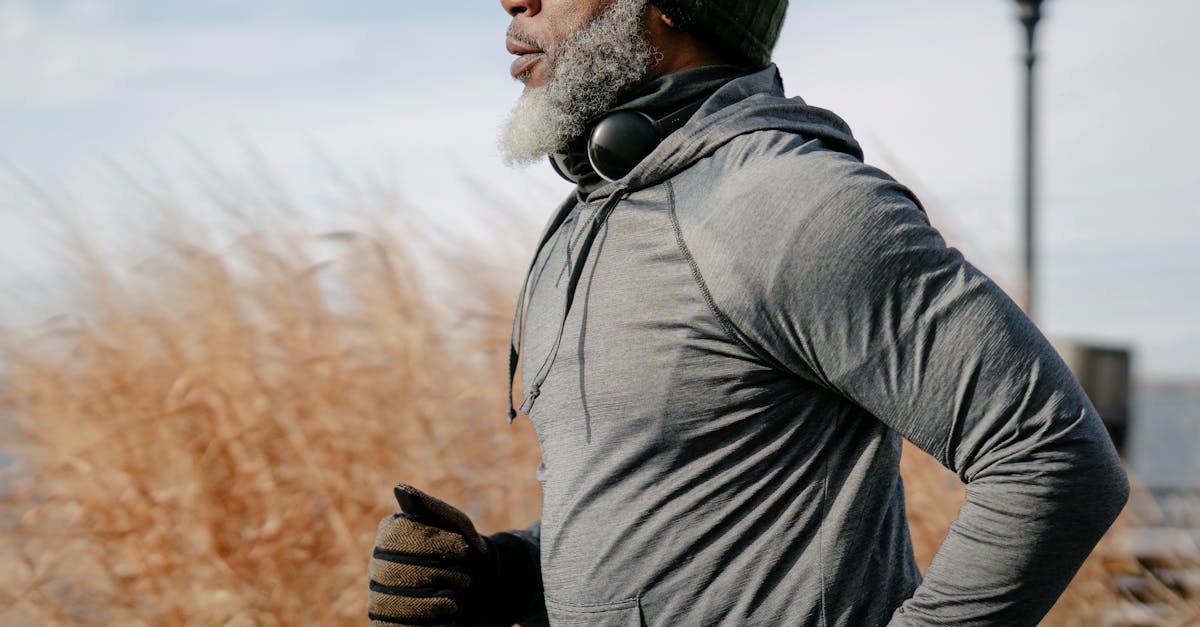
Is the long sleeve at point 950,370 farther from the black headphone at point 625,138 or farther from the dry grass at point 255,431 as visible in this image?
the dry grass at point 255,431

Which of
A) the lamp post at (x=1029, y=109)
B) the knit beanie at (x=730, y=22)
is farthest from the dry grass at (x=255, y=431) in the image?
the lamp post at (x=1029, y=109)

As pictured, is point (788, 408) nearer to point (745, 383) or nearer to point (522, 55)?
point (745, 383)

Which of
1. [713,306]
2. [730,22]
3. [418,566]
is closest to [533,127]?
[730,22]

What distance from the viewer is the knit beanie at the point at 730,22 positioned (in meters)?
1.63

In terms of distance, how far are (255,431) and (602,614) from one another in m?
2.18

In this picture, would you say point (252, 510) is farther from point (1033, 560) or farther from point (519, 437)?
point (1033, 560)

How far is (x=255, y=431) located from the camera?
3.39m

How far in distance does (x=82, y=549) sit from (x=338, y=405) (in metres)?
0.82

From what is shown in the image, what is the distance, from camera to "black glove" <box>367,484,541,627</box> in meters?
1.63

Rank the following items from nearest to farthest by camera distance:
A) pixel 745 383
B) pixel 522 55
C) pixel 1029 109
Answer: pixel 745 383 → pixel 522 55 → pixel 1029 109

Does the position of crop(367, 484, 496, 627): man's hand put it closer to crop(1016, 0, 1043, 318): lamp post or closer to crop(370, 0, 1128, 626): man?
crop(370, 0, 1128, 626): man

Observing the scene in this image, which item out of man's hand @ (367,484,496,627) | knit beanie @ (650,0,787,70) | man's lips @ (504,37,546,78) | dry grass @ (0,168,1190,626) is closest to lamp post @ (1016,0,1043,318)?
dry grass @ (0,168,1190,626)

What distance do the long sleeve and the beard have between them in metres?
0.44

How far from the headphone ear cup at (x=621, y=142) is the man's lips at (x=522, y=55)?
22 centimetres
